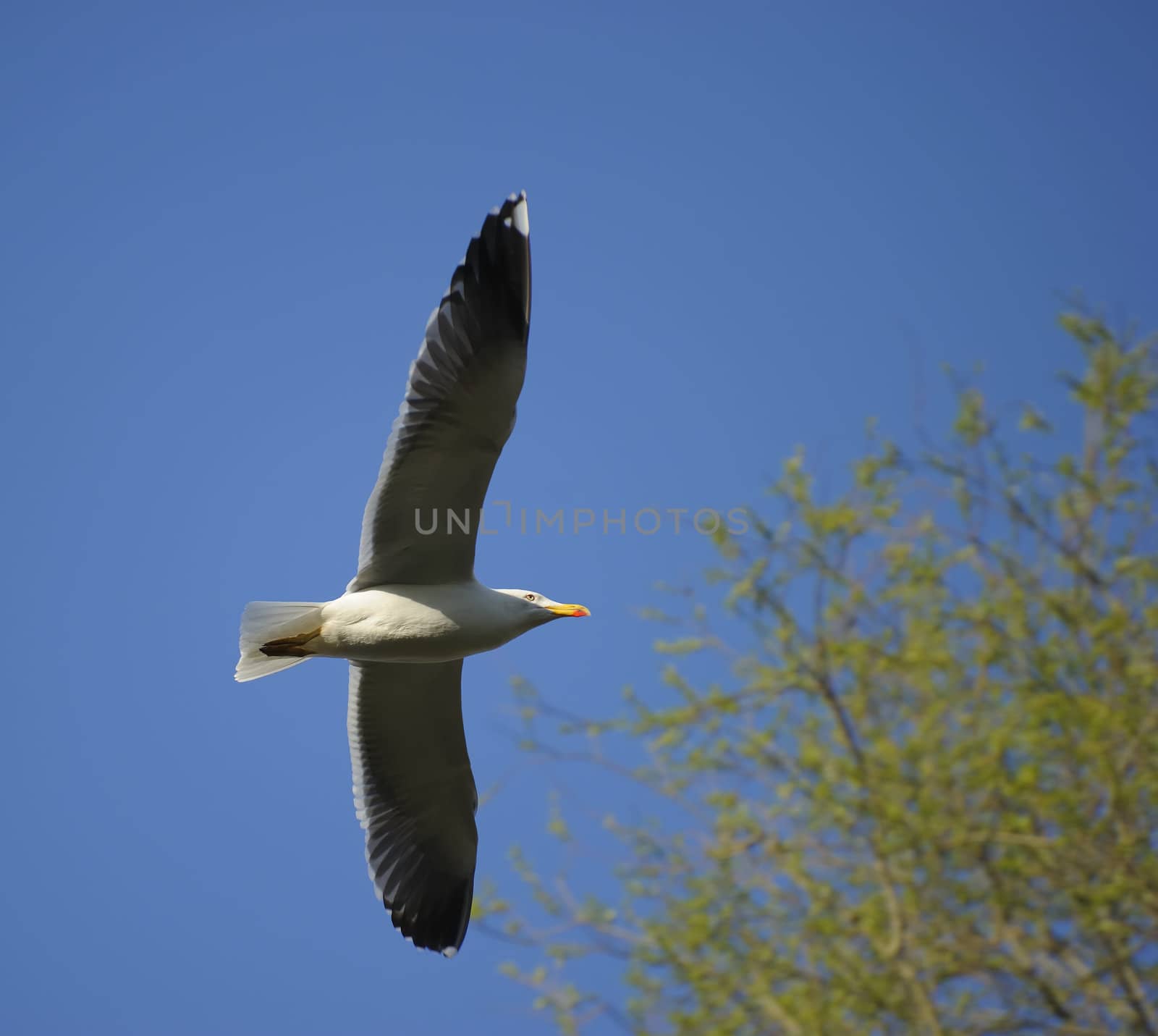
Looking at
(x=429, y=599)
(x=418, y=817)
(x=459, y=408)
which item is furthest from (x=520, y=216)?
(x=418, y=817)

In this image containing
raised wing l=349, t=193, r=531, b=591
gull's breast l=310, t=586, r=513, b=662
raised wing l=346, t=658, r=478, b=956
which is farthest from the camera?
raised wing l=346, t=658, r=478, b=956

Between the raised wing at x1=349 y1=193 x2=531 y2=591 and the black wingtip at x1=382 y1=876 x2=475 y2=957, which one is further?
the black wingtip at x1=382 y1=876 x2=475 y2=957

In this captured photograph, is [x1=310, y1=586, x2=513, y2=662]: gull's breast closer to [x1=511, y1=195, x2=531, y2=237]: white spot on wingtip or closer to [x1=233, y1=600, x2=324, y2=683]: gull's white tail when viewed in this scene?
[x1=233, y1=600, x2=324, y2=683]: gull's white tail

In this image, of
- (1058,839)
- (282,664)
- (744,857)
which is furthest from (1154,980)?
(282,664)

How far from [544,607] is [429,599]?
1.42 feet

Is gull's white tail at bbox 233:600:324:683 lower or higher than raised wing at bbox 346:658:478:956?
higher

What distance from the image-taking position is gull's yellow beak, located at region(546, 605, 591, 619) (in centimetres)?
505

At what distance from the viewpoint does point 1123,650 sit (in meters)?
5.64

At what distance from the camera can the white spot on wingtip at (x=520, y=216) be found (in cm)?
477

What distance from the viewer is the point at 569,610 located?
5070 mm

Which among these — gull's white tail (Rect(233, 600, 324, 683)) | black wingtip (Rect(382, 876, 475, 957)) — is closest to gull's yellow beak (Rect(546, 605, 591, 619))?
gull's white tail (Rect(233, 600, 324, 683))

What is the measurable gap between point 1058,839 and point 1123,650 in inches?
34.6

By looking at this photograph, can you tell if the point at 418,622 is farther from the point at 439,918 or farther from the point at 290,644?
the point at 439,918

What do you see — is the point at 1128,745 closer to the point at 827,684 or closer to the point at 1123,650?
the point at 1123,650
